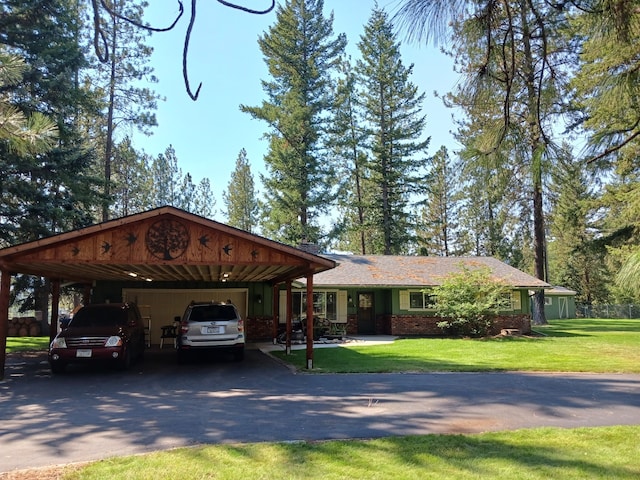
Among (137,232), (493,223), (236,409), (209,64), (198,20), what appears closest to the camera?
(198,20)

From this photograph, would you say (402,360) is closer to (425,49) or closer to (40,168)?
(425,49)

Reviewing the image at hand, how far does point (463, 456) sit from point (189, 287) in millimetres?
15484

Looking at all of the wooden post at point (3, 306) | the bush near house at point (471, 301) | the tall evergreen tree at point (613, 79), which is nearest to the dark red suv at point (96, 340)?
the wooden post at point (3, 306)

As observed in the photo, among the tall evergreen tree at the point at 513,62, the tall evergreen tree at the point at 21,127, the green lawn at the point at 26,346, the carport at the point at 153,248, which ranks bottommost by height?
the green lawn at the point at 26,346

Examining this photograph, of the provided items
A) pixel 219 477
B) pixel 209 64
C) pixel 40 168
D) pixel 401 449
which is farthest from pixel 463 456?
pixel 40 168

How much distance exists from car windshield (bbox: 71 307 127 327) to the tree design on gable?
8.26 ft

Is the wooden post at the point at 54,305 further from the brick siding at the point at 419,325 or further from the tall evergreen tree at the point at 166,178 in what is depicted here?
the tall evergreen tree at the point at 166,178

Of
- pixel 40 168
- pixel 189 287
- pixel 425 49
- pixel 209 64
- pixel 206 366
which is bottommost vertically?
pixel 206 366

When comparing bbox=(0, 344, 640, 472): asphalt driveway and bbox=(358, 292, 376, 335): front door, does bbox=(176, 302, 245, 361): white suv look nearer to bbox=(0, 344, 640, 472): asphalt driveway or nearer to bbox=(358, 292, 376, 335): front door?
bbox=(0, 344, 640, 472): asphalt driveway

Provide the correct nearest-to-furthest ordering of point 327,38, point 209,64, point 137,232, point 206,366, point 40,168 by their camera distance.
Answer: point 209,64
point 137,232
point 206,366
point 40,168
point 327,38

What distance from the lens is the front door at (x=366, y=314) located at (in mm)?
23141

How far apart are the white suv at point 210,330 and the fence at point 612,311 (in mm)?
41988

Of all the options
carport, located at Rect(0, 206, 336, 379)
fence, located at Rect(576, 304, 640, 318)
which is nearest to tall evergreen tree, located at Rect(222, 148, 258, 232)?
carport, located at Rect(0, 206, 336, 379)

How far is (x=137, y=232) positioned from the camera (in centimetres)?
1059
